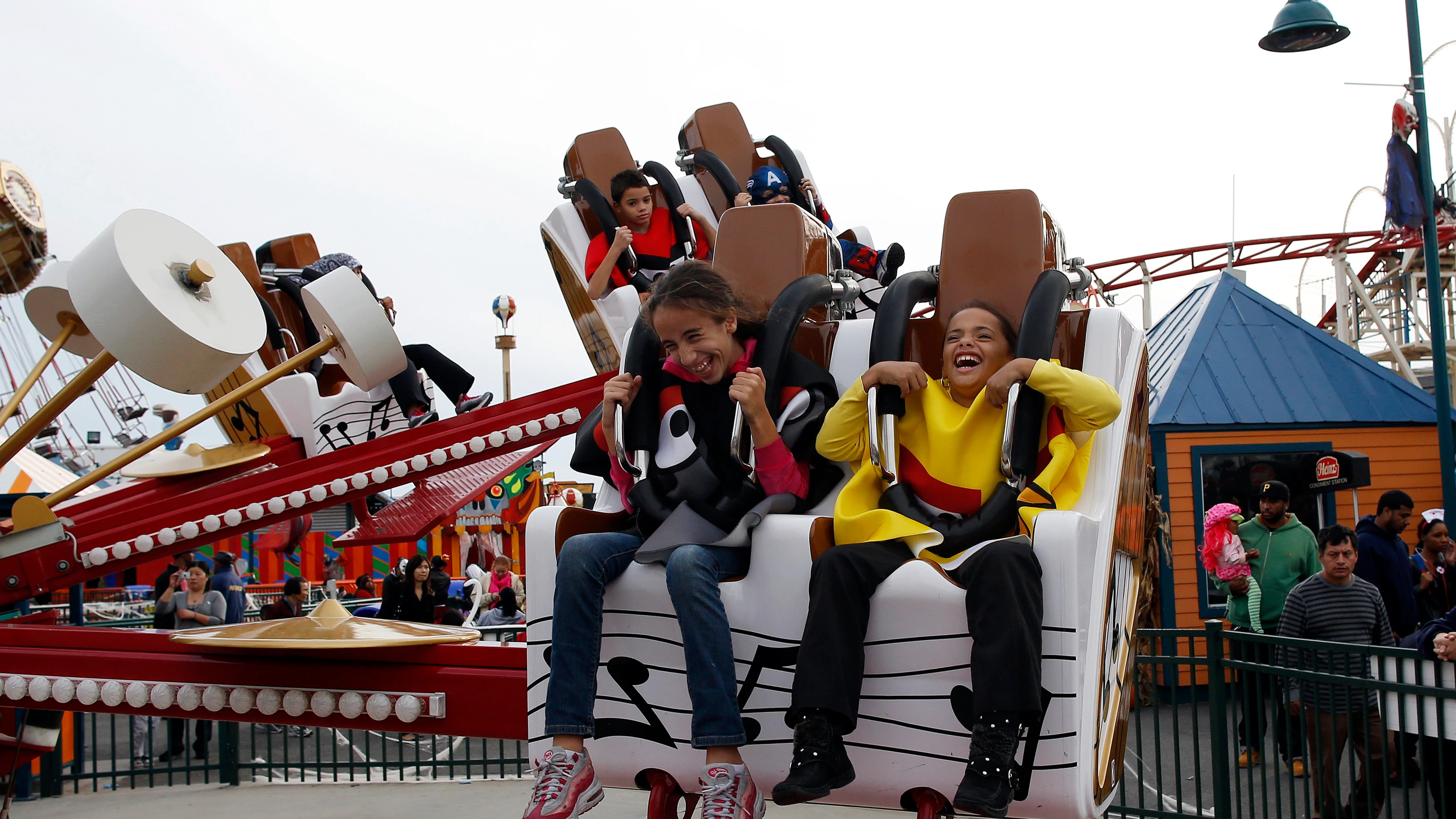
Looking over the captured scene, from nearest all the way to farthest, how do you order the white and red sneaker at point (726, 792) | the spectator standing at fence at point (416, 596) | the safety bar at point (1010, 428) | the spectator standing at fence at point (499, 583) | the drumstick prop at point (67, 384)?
the white and red sneaker at point (726, 792), the safety bar at point (1010, 428), the drumstick prop at point (67, 384), the spectator standing at fence at point (416, 596), the spectator standing at fence at point (499, 583)

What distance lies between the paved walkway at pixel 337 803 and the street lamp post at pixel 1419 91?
5067 millimetres

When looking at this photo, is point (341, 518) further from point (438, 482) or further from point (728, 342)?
point (728, 342)

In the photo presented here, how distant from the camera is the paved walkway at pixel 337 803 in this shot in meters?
4.63

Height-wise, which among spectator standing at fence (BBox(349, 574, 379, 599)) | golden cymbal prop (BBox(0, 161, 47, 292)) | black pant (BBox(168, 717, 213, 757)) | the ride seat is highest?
golden cymbal prop (BBox(0, 161, 47, 292))

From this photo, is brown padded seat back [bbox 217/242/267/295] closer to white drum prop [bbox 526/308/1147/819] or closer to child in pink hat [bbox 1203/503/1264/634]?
white drum prop [bbox 526/308/1147/819]

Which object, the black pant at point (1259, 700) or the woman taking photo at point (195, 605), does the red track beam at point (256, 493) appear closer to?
the woman taking photo at point (195, 605)

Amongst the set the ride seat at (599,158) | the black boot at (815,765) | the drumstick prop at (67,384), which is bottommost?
the black boot at (815,765)

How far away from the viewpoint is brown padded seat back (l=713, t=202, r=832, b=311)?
9.77 feet

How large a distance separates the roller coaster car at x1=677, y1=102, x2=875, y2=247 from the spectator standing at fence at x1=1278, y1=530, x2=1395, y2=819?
10.9 ft

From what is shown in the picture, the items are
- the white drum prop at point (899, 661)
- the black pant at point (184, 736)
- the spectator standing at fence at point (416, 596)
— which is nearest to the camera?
the white drum prop at point (899, 661)

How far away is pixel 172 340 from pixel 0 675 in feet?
3.95

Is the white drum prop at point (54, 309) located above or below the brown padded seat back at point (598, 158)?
below

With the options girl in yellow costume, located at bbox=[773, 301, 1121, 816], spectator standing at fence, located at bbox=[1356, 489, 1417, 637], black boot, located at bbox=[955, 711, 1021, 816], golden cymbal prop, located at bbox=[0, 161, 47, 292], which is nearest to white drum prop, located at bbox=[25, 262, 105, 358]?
girl in yellow costume, located at bbox=[773, 301, 1121, 816]

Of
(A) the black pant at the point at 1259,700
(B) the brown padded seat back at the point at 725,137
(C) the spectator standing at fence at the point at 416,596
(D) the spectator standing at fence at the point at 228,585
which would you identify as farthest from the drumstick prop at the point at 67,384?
(B) the brown padded seat back at the point at 725,137
